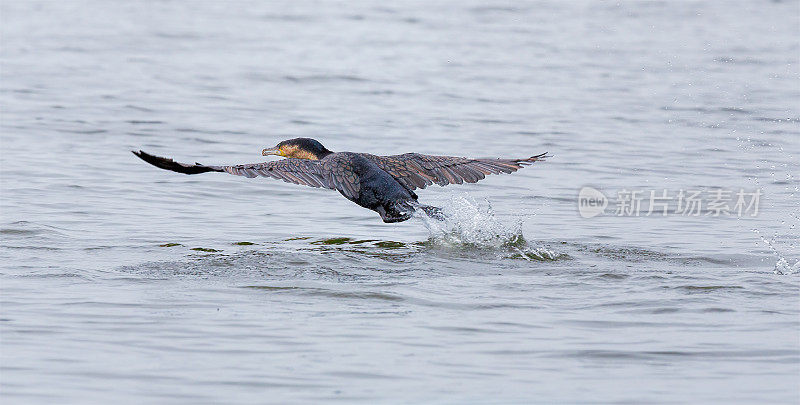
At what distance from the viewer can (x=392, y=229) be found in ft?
35.0

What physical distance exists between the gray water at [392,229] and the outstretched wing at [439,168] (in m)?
0.27

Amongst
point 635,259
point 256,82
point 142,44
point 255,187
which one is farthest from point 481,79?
point 635,259

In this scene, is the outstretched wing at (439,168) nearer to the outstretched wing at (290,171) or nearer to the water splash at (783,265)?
the outstretched wing at (290,171)

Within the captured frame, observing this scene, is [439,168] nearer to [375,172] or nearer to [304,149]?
[375,172]

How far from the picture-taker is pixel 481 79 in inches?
792

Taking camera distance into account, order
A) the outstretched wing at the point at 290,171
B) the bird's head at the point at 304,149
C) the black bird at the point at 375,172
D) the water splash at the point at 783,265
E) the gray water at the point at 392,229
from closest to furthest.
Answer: the gray water at the point at 392,229, the water splash at the point at 783,265, the outstretched wing at the point at 290,171, the black bird at the point at 375,172, the bird's head at the point at 304,149

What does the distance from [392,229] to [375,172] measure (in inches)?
46.6

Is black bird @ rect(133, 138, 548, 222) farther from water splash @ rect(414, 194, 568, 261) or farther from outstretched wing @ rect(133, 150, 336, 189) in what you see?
water splash @ rect(414, 194, 568, 261)

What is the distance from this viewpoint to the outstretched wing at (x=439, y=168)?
9.93 metres

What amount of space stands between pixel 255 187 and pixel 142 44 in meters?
10.8

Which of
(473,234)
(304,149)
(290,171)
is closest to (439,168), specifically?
(473,234)

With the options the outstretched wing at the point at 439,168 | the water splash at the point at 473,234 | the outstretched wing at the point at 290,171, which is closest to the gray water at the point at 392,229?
the water splash at the point at 473,234

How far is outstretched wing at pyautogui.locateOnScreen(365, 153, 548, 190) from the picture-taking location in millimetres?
9930

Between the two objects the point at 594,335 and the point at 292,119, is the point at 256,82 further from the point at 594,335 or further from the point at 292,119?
the point at 594,335
